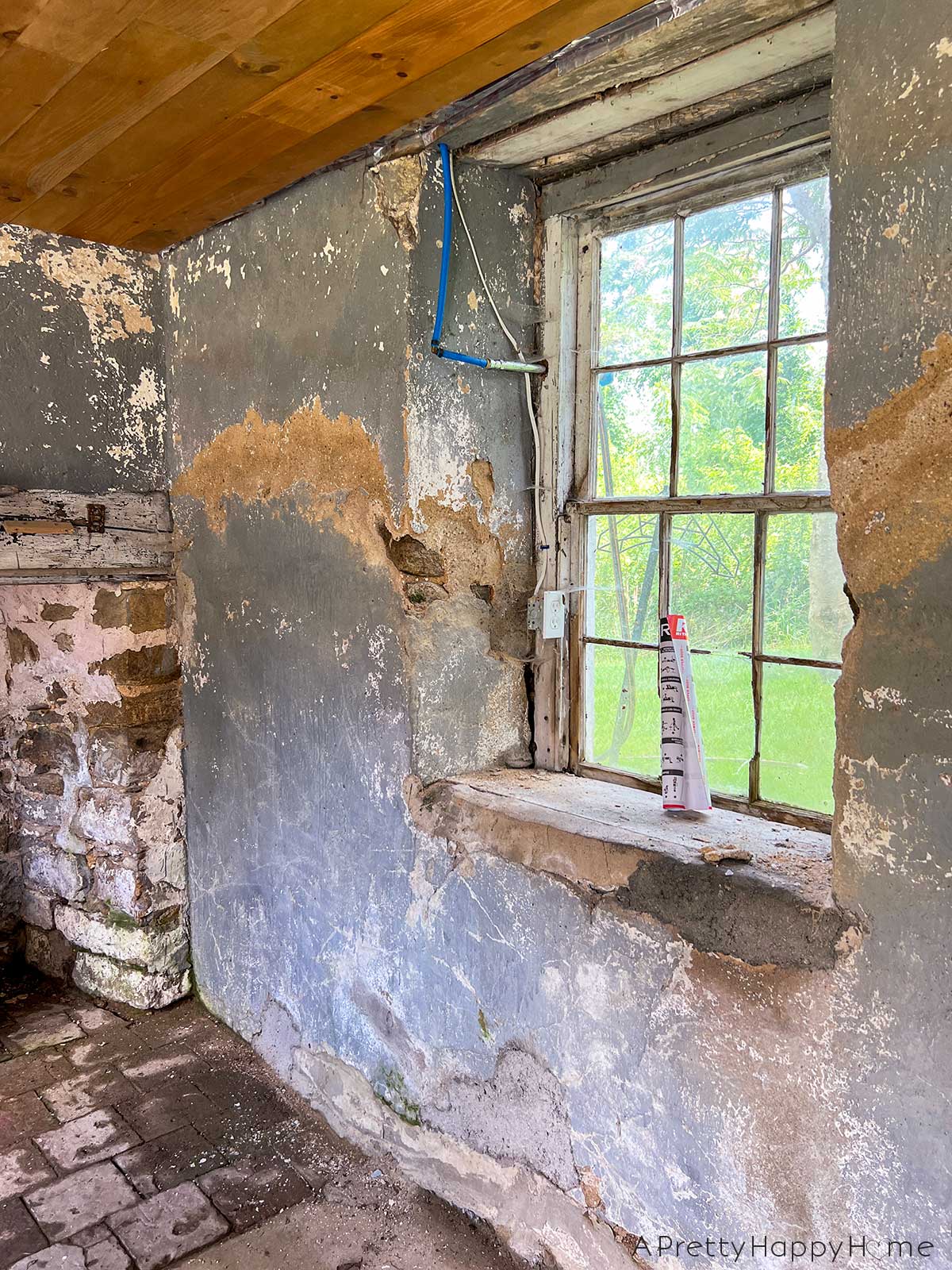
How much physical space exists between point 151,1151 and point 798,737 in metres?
1.91

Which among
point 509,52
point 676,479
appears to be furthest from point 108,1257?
point 509,52

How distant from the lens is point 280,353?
2.26 meters

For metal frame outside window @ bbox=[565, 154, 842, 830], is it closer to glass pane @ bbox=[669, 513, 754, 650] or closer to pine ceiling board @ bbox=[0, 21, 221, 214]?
glass pane @ bbox=[669, 513, 754, 650]

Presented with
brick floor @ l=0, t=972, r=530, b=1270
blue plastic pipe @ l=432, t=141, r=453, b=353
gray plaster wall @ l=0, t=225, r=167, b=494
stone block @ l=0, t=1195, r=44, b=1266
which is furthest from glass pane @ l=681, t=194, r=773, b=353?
stone block @ l=0, t=1195, r=44, b=1266

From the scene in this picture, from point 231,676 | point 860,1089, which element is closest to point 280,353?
point 231,676

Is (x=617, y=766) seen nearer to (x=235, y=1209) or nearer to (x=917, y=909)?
(x=917, y=909)

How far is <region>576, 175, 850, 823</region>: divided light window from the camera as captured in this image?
1625mm

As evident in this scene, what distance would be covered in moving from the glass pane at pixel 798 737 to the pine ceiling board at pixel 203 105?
1322 millimetres

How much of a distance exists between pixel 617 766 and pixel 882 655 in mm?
852

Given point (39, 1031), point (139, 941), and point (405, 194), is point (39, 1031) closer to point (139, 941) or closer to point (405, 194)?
point (139, 941)

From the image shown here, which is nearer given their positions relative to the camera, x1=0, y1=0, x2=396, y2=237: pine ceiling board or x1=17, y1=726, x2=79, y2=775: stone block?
x1=0, y1=0, x2=396, y2=237: pine ceiling board

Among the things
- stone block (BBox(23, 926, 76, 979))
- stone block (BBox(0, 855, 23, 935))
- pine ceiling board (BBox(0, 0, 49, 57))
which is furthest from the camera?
stone block (BBox(0, 855, 23, 935))

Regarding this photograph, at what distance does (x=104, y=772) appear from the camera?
2848 millimetres

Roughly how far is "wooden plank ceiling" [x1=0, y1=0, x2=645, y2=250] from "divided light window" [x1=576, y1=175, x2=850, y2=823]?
484 mm
